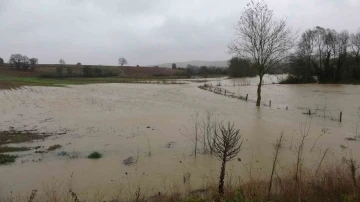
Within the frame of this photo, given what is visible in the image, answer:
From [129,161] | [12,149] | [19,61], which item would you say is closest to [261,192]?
[129,161]

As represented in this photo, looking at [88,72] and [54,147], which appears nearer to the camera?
[54,147]

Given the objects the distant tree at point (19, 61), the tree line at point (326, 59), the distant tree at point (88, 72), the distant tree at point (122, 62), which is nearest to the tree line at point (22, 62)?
the distant tree at point (19, 61)

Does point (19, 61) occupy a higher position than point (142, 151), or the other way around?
point (19, 61)

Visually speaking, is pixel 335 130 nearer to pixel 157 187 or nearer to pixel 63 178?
pixel 157 187

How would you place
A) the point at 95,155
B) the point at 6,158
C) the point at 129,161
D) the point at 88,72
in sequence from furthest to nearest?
the point at 88,72
the point at 95,155
the point at 129,161
the point at 6,158

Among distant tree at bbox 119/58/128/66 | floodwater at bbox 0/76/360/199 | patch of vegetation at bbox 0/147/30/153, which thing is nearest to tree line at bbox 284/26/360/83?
floodwater at bbox 0/76/360/199

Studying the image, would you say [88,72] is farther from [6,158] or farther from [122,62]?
[6,158]

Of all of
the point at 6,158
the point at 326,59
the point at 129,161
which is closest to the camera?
the point at 6,158

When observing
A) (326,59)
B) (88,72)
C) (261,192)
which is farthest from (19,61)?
(261,192)

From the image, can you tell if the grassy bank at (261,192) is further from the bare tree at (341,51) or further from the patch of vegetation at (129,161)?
the bare tree at (341,51)

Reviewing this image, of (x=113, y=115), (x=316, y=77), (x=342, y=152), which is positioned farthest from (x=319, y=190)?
(x=316, y=77)

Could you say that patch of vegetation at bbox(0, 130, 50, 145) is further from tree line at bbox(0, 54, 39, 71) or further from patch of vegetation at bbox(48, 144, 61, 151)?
tree line at bbox(0, 54, 39, 71)

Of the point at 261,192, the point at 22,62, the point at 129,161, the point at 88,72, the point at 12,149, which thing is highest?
the point at 22,62

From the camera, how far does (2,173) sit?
9219mm
